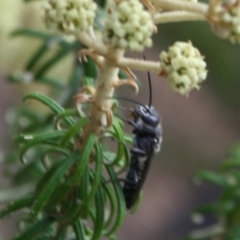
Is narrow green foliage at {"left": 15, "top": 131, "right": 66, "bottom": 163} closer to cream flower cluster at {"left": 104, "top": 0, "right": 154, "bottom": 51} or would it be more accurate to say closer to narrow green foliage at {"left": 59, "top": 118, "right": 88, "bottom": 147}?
narrow green foliage at {"left": 59, "top": 118, "right": 88, "bottom": 147}

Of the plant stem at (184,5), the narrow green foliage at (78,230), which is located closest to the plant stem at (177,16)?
the plant stem at (184,5)

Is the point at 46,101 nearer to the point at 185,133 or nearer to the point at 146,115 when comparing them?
the point at 146,115

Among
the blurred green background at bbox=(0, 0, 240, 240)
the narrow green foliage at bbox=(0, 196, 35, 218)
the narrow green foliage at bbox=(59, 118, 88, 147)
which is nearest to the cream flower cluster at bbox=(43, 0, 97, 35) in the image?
the narrow green foliage at bbox=(59, 118, 88, 147)

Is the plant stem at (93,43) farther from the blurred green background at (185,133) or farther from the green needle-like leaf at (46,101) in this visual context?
the blurred green background at (185,133)

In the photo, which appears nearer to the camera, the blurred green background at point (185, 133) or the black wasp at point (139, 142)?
the black wasp at point (139, 142)

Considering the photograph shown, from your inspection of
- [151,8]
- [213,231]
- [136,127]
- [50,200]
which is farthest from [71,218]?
[213,231]

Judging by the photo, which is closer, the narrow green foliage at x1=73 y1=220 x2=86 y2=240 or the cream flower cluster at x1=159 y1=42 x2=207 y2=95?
the cream flower cluster at x1=159 y1=42 x2=207 y2=95
